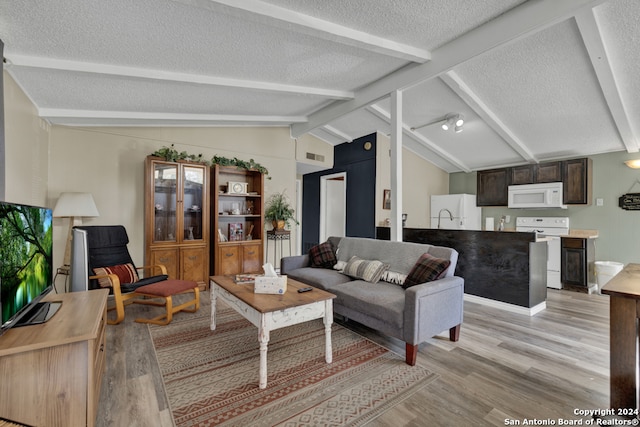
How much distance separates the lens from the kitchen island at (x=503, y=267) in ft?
10.9

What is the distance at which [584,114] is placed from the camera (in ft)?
12.4

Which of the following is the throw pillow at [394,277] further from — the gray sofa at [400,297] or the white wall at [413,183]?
the white wall at [413,183]

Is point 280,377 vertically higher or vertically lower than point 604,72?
lower

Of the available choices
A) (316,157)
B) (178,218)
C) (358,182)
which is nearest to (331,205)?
(358,182)

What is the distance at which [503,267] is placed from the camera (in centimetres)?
350

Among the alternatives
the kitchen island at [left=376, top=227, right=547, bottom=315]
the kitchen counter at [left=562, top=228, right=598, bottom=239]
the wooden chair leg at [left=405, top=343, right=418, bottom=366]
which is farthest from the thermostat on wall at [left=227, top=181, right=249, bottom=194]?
the kitchen counter at [left=562, top=228, right=598, bottom=239]

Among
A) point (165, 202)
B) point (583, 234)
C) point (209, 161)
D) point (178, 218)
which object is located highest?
point (209, 161)

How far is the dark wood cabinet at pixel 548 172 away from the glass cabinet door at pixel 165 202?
5908 millimetres

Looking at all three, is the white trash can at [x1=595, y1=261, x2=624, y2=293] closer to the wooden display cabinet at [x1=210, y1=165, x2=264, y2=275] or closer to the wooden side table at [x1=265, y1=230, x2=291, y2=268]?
the wooden side table at [x1=265, y1=230, x2=291, y2=268]

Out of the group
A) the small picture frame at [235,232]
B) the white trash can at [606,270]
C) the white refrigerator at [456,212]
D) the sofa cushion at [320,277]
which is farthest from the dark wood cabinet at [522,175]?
the small picture frame at [235,232]

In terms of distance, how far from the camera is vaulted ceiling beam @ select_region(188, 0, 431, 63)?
206cm

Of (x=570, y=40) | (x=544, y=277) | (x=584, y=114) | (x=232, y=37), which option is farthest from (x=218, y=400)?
(x=584, y=114)

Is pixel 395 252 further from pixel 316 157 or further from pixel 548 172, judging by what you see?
pixel 548 172

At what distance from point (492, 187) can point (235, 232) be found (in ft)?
16.3
